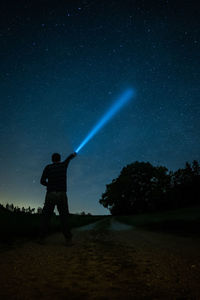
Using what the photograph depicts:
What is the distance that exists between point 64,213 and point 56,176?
1.00 metres

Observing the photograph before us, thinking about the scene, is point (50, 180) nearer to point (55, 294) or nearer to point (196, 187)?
point (55, 294)

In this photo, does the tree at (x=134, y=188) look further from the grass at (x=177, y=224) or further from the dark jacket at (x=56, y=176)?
the dark jacket at (x=56, y=176)

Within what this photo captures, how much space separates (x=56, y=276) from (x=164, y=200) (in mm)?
36846

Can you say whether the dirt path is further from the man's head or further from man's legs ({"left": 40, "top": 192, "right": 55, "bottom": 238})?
the man's head

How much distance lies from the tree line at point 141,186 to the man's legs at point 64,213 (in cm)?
3526

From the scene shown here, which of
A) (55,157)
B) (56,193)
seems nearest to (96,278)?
(56,193)

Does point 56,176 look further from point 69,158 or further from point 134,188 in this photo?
point 134,188

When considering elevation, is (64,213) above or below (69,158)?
below

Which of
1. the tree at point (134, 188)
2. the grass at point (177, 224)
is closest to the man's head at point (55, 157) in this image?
the grass at point (177, 224)

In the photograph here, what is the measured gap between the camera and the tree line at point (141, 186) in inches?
1618

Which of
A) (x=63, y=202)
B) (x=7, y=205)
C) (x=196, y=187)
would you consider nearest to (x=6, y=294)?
(x=63, y=202)

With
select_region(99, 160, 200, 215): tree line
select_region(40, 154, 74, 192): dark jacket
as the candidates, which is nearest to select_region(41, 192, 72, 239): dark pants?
select_region(40, 154, 74, 192): dark jacket

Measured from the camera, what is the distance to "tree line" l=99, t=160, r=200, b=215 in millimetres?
41094

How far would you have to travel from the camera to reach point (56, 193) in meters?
4.83
